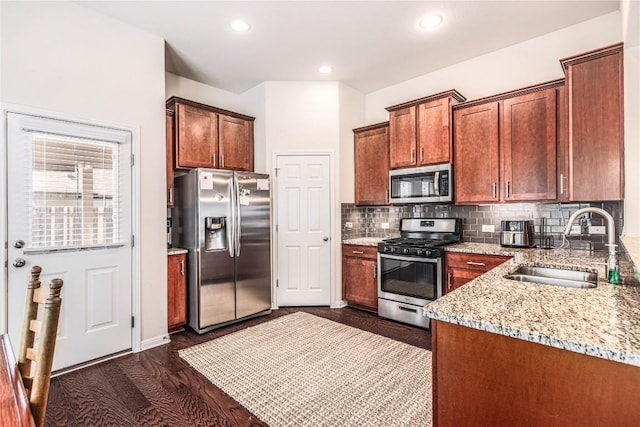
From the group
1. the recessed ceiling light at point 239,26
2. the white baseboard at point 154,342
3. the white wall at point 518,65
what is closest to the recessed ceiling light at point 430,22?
the white wall at point 518,65

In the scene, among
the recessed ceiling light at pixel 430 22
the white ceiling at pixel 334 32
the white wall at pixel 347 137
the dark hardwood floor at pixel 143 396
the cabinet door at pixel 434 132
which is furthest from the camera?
the white wall at pixel 347 137

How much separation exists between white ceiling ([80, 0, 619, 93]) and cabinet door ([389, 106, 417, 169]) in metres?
0.61

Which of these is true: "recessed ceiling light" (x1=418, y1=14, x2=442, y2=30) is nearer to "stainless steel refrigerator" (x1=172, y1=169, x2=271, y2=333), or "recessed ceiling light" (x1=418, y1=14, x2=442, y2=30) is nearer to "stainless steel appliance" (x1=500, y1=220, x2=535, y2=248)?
"stainless steel appliance" (x1=500, y1=220, x2=535, y2=248)

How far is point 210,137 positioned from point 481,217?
334cm

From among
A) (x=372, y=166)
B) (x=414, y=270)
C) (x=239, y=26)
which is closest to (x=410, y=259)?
(x=414, y=270)

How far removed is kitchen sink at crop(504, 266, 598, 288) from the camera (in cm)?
178

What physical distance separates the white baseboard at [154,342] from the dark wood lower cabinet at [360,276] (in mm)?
2133

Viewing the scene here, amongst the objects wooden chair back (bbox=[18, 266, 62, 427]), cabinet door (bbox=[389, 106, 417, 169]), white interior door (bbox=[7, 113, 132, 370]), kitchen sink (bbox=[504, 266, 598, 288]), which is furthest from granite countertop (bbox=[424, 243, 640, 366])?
white interior door (bbox=[7, 113, 132, 370])

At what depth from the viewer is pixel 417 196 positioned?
12.2 feet

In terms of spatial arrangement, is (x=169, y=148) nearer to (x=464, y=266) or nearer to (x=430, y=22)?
(x=430, y=22)

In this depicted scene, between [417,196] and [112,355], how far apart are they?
135 inches

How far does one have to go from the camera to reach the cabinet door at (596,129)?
2.29 meters

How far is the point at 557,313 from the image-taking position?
1099 millimetres

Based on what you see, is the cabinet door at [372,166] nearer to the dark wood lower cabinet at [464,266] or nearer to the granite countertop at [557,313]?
the dark wood lower cabinet at [464,266]
